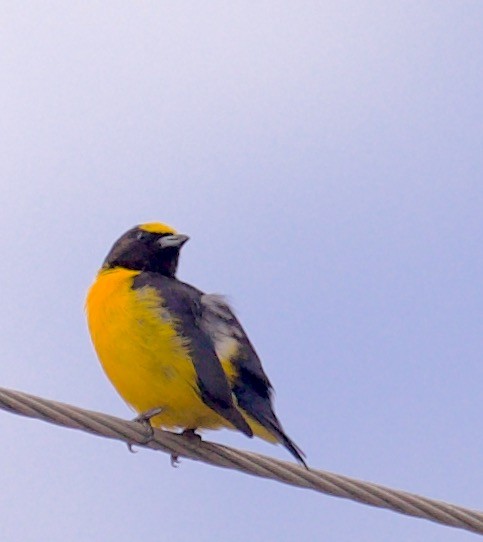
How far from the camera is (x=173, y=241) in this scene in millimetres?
7617

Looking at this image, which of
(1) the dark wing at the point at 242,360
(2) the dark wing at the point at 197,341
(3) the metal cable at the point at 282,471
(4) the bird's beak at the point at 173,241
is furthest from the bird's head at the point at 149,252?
(3) the metal cable at the point at 282,471

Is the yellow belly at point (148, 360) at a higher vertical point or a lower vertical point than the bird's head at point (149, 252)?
lower

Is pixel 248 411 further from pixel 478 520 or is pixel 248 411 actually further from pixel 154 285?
pixel 478 520

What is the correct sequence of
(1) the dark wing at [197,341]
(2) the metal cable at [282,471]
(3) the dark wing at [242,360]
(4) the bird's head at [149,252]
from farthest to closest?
(4) the bird's head at [149,252], (3) the dark wing at [242,360], (1) the dark wing at [197,341], (2) the metal cable at [282,471]

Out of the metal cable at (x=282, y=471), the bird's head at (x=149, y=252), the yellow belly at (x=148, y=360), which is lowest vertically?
the metal cable at (x=282, y=471)

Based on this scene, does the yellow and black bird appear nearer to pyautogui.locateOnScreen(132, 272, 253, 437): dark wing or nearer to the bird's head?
pyautogui.locateOnScreen(132, 272, 253, 437): dark wing

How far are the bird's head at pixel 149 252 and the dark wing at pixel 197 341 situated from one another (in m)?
0.41

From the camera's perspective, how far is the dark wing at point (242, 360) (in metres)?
6.48

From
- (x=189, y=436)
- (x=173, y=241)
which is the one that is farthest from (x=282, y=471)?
(x=173, y=241)

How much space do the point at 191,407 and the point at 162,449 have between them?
0.47 m

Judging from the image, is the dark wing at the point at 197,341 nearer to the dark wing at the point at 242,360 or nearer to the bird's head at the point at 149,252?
the dark wing at the point at 242,360

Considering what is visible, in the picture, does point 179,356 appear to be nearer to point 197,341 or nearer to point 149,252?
point 197,341

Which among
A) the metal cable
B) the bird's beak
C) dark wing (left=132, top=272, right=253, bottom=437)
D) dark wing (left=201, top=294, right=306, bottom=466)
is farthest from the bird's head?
the metal cable

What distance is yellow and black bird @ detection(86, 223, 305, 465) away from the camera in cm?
626
